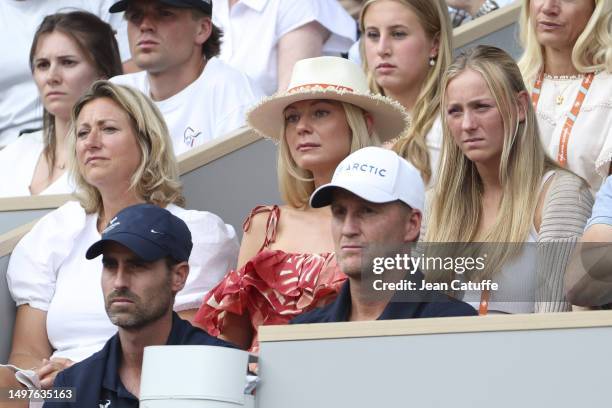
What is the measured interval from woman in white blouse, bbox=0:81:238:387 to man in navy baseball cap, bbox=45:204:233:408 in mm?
750

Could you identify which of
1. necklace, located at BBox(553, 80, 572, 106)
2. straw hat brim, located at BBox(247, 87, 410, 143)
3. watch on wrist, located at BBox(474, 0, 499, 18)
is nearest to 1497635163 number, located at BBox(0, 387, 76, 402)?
straw hat brim, located at BBox(247, 87, 410, 143)

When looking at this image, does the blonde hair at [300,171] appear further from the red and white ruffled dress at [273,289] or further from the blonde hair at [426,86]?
the blonde hair at [426,86]

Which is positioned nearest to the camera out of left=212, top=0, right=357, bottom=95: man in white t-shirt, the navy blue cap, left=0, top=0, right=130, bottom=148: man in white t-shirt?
the navy blue cap

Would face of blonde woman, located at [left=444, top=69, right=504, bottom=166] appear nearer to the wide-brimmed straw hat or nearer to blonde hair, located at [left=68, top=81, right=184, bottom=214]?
the wide-brimmed straw hat

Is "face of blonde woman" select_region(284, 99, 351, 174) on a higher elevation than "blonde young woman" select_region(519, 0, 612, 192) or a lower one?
lower

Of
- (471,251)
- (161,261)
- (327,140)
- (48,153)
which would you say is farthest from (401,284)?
(48,153)

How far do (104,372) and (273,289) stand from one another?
80 cm

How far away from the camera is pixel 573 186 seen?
4.98m

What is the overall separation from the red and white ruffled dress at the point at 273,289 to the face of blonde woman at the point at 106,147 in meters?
0.72

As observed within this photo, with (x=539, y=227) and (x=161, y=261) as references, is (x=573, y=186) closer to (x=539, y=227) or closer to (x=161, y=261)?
(x=539, y=227)

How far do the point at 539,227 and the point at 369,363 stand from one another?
3.96ft

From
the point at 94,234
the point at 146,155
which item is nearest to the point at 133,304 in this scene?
the point at 94,234

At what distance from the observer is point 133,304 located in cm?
484

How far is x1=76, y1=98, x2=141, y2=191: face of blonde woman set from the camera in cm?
601
